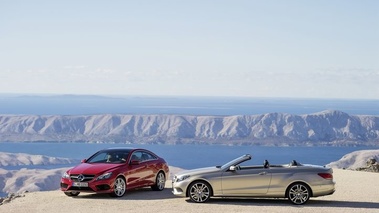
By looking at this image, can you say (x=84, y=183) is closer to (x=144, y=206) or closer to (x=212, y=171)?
(x=144, y=206)

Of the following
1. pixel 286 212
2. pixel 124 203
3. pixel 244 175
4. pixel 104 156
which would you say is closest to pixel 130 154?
pixel 104 156

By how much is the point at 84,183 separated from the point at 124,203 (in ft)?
5.05

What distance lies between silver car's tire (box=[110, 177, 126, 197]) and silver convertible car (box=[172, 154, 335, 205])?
8.30 ft

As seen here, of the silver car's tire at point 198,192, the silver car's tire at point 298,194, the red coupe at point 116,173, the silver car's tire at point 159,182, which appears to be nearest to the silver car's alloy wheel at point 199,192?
the silver car's tire at point 198,192

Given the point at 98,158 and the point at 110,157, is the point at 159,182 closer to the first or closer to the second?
the point at 110,157

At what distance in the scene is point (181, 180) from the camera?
57.9ft

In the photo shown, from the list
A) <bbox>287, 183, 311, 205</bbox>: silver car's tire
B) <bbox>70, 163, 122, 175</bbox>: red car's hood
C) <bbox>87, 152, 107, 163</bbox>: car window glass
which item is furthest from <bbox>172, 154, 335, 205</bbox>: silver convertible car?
<bbox>87, 152, 107, 163</bbox>: car window glass

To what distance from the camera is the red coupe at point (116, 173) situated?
733 inches

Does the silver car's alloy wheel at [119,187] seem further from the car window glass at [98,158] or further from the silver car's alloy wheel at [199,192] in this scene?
the silver car's alloy wheel at [199,192]

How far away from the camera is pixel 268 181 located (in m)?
17.1

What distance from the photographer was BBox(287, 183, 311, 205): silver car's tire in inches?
674

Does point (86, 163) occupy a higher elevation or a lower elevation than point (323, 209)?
higher

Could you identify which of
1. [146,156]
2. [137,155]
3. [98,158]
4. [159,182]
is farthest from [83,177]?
[159,182]

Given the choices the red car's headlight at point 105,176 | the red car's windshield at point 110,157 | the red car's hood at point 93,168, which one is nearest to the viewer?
the red car's headlight at point 105,176
